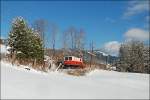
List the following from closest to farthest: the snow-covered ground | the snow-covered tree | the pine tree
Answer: the snow-covered ground, the pine tree, the snow-covered tree

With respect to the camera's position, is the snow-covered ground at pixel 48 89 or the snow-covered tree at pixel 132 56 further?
the snow-covered tree at pixel 132 56

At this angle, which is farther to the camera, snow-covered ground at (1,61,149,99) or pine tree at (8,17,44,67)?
pine tree at (8,17,44,67)

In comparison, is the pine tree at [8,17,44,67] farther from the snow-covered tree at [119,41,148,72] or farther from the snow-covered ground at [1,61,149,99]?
the snow-covered tree at [119,41,148,72]

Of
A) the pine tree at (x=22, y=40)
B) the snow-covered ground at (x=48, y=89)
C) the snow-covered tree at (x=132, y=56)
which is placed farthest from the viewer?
the snow-covered tree at (x=132, y=56)

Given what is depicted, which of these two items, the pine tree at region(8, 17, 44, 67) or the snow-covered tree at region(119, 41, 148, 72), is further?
the snow-covered tree at region(119, 41, 148, 72)

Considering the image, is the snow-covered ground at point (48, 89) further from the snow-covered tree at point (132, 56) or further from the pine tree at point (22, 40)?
the snow-covered tree at point (132, 56)

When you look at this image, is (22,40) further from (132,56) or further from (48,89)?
(132,56)

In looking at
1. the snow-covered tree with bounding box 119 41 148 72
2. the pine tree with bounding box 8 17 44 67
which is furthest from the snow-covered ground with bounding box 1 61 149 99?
the snow-covered tree with bounding box 119 41 148 72

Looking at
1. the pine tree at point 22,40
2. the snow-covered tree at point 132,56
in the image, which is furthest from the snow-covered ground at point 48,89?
the snow-covered tree at point 132,56

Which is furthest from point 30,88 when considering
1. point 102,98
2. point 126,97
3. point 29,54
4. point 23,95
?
point 29,54

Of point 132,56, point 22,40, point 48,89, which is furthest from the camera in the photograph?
point 132,56

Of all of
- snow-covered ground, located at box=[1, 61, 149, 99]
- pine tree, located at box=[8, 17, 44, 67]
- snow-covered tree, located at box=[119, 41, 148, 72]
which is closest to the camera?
snow-covered ground, located at box=[1, 61, 149, 99]

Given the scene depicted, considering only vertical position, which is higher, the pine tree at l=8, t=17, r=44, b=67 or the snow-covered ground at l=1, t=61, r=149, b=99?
the pine tree at l=8, t=17, r=44, b=67

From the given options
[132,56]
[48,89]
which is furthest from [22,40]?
[132,56]
